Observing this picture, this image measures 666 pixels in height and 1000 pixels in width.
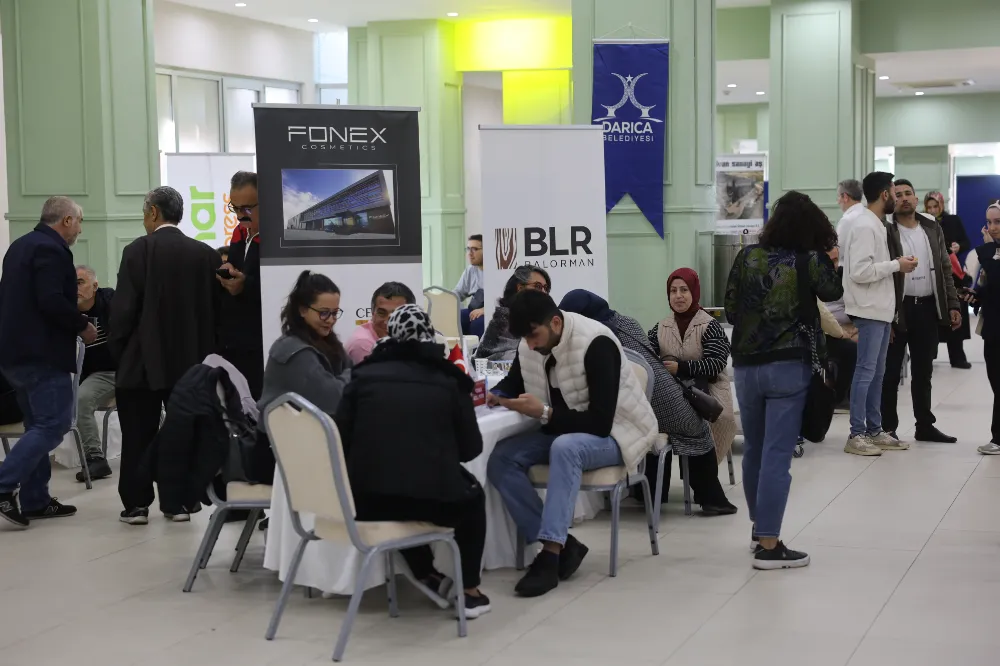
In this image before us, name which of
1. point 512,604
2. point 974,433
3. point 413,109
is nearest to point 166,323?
point 413,109

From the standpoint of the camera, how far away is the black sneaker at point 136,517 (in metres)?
5.97

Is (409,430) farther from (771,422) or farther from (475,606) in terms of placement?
(771,422)

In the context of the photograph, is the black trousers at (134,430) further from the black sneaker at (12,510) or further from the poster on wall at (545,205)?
the poster on wall at (545,205)

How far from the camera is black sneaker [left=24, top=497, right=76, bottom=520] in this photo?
6.20m

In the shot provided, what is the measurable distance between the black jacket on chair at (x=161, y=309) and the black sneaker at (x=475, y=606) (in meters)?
2.21

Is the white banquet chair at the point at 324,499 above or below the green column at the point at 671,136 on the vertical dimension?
below

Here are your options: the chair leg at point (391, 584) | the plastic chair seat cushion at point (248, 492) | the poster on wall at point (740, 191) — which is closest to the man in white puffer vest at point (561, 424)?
the chair leg at point (391, 584)

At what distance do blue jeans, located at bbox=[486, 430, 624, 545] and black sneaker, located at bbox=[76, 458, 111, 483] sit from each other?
321cm

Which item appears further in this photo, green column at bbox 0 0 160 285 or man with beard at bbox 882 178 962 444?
green column at bbox 0 0 160 285

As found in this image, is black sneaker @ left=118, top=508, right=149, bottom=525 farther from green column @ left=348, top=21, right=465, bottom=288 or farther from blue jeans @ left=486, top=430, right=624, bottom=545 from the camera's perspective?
green column @ left=348, top=21, right=465, bottom=288

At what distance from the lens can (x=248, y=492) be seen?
4.74m

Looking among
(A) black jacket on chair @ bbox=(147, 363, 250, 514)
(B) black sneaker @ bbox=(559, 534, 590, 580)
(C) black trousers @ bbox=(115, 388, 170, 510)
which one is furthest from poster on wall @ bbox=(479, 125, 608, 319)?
(A) black jacket on chair @ bbox=(147, 363, 250, 514)

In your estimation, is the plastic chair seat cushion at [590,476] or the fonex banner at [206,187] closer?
the plastic chair seat cushion at [590,476]

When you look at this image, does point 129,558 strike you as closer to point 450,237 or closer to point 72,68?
point 72,68
